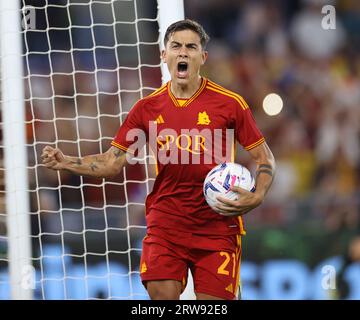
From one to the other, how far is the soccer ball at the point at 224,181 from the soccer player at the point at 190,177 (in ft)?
0.31

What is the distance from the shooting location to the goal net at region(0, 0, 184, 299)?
7445 millimetres

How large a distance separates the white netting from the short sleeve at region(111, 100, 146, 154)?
110 cm

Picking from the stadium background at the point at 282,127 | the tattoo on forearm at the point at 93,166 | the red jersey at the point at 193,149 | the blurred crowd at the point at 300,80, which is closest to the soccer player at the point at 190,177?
the red jersey at the point at 193,149

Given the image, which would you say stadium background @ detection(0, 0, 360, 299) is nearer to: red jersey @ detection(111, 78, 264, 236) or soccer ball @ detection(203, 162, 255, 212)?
red jersey @ detection(111, 78, 264, 236)

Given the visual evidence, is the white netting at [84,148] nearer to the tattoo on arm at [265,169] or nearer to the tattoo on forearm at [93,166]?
the tattoo on forearm at [93,166]

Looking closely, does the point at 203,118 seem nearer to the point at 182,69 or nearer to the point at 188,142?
the point at 188,142

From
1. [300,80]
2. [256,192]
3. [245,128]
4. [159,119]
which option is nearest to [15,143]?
[159,119]

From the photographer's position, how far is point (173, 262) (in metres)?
5.57

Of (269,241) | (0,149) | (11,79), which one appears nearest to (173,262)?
(11,79)

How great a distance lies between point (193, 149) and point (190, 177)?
6.3 inches

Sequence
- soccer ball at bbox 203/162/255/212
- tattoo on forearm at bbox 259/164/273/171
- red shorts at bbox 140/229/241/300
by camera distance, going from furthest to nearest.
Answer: tattoo on forearm at bbox 259/164/273/171 → red shorts at bbox 140/229/241/300 → soccer ball at bbox 203/162/255/212

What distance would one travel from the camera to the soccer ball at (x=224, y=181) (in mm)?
5406

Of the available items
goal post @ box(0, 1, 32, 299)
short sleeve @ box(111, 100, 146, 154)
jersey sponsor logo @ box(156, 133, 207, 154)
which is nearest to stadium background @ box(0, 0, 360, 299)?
goal post @ box(0, 1, 32, 299)
